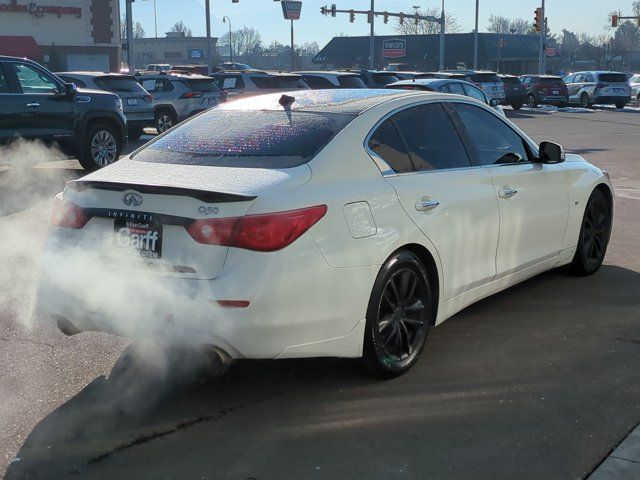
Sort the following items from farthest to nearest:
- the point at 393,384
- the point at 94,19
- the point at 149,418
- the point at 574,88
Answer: the point at 94,19, the point at 574,88, the point at 393,384, the point at 149,418

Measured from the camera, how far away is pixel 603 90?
3538 centimetres

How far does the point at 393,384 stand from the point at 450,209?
107 centimetres

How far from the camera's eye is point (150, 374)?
4398 millimetres

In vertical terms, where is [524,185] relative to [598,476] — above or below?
above

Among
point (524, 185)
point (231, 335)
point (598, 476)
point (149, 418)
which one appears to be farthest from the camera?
point (524, 185)

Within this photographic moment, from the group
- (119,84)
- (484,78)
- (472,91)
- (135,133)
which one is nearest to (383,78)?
(484,78)

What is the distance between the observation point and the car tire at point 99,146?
12156 millimetres

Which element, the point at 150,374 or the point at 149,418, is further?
the point at 150,374

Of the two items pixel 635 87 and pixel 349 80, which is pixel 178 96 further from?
pixel 635 87

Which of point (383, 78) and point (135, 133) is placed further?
point (383, 78)

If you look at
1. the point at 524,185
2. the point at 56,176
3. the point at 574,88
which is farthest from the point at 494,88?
the point at 524,185

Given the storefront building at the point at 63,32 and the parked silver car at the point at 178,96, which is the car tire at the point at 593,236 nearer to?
the parked silver car at the point at 178,96

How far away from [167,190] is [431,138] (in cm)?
178

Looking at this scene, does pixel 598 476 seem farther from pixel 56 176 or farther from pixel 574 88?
pixel 574 88
